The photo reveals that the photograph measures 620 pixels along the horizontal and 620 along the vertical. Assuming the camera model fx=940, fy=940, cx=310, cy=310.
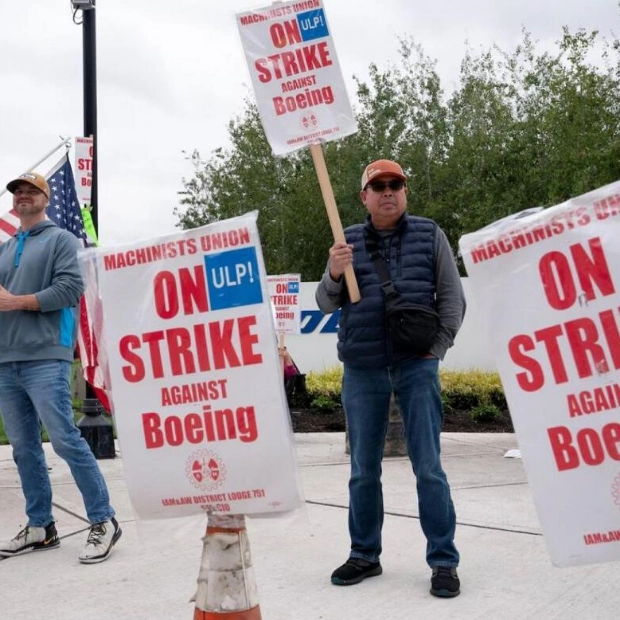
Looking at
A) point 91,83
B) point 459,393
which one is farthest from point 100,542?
point 459,393

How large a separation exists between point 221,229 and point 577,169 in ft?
58.2

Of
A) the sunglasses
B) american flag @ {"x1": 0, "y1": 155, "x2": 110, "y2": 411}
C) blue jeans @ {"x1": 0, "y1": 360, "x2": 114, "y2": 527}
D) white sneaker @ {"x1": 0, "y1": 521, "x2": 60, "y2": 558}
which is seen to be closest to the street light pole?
american flag @ {"x1": 0, "y1": 155, "x2": 110, "y2": 411}

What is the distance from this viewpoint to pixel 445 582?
4008mm

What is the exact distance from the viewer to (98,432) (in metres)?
8.06

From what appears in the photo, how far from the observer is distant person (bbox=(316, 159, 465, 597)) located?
162 inches

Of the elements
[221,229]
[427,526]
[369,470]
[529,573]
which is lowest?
[529,573]

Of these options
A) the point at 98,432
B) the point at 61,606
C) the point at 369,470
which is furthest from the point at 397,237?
the point at 98,432

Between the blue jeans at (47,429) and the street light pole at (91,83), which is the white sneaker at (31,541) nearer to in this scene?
the blue jeans at (47,429)

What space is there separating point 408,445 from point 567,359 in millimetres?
1739

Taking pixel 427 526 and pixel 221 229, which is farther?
pixel 427 526

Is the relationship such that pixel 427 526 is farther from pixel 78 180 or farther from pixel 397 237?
pixel 78 180

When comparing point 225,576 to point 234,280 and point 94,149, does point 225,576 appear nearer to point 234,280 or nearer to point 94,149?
point 234,280

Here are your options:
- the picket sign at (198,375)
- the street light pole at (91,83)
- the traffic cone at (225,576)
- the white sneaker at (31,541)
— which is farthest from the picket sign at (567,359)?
the street light pole at (91,83)

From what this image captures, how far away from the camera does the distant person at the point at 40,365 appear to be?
4.73 meters
